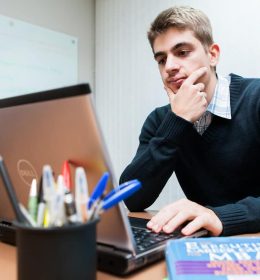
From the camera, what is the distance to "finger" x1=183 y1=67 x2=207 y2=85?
1.17 meters

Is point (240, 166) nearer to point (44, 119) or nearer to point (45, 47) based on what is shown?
point (44, 119)

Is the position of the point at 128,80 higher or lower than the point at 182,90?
higher

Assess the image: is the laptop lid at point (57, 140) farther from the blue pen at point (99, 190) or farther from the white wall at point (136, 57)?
the white wall at point (136, 57)

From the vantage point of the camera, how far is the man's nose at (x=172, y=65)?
3.96 ft

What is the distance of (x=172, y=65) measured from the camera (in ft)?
3.97

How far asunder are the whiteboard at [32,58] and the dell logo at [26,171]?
1237 millimetres

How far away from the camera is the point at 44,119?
49cm

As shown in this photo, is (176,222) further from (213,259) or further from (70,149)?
(70,149)

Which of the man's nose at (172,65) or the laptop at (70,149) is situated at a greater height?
the man's nose at (172,65)

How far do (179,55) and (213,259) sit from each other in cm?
92

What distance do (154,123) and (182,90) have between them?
271mm

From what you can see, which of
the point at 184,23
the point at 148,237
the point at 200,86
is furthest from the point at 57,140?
the point at 184,23

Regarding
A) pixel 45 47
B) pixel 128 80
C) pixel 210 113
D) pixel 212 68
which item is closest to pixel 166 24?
pixel 212 68

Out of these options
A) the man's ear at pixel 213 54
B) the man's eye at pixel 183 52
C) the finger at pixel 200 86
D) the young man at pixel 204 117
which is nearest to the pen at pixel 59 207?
the young man at pixel 204 117
